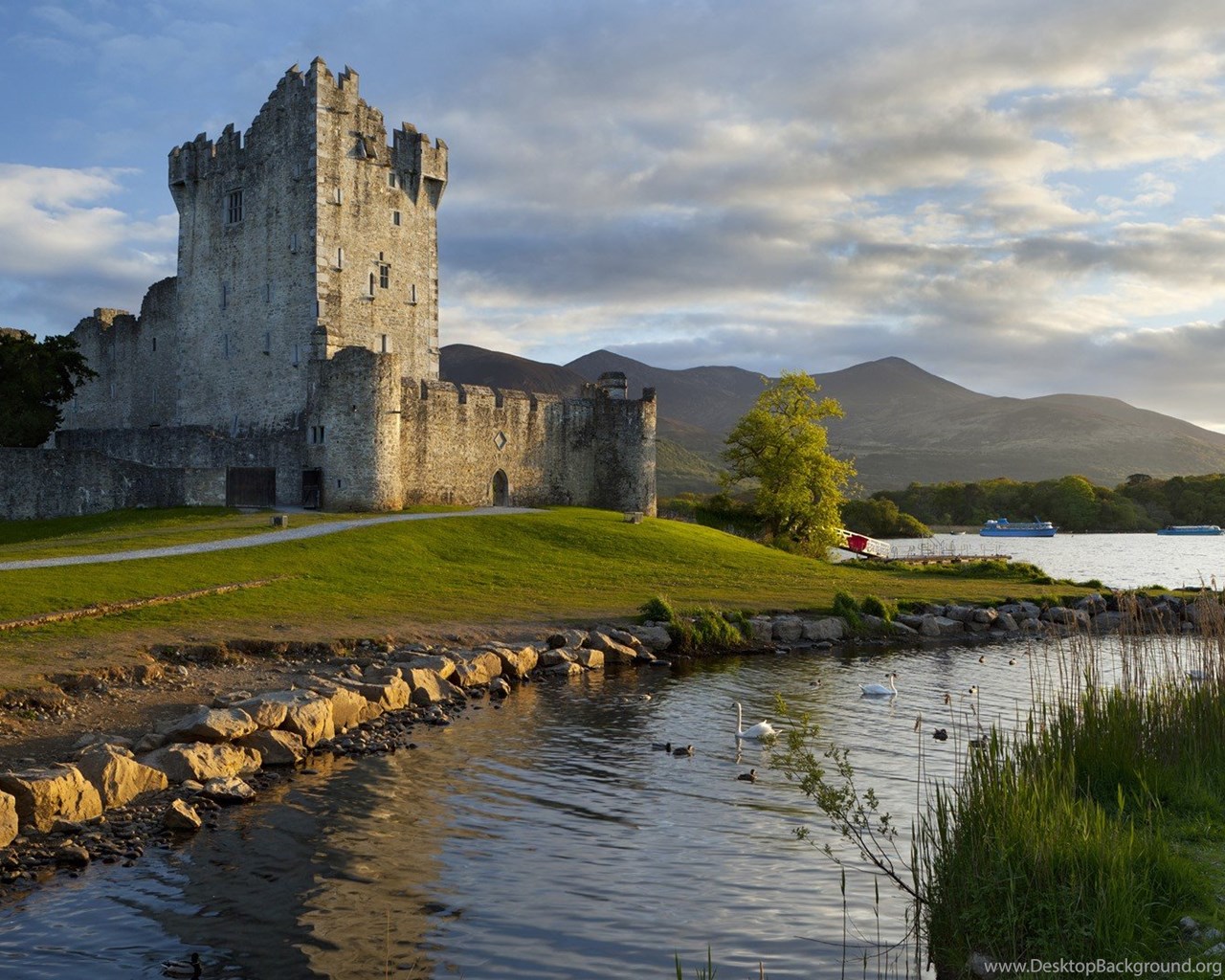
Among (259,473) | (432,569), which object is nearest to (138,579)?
(432,569)

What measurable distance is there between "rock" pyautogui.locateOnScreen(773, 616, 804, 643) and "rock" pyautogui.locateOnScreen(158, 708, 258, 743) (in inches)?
700

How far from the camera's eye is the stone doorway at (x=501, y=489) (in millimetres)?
54406

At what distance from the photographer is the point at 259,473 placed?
46.4 m

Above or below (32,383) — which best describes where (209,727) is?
below

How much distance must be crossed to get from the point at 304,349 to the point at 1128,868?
154 ft

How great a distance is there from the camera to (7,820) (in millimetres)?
11695

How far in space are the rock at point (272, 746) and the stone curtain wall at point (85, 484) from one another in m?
31.0

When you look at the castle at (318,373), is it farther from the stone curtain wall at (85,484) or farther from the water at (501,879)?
the water at (501,879)

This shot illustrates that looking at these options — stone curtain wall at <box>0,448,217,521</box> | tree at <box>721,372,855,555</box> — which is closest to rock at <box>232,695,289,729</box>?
stone curtain wall at <box>0,448,217,521</box>

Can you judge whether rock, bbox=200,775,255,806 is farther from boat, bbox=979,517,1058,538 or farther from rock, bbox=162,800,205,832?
boat, bbox=979,517,1058,538

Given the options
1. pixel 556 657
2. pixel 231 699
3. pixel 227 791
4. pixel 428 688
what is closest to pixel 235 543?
pixel 556 657

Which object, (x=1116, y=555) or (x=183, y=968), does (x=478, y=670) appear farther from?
(x=1116, y=555)

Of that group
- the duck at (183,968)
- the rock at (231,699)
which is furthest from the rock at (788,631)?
the duck at (183,968)

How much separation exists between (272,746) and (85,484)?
1356 inches
